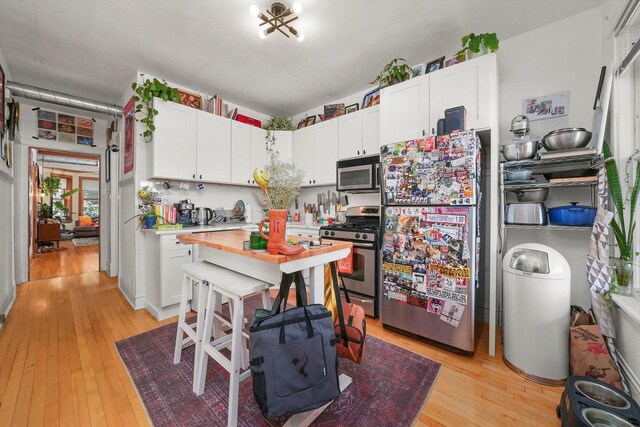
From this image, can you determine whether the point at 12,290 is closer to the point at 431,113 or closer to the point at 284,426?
the point at 284,426

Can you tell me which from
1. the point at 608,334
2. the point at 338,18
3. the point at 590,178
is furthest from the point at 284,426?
the point at 338,18

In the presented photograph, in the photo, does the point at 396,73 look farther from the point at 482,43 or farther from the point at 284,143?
the point at 284,143

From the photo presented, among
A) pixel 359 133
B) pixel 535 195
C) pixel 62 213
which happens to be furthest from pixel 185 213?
pixel 62 213

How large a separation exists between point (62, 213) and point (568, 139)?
47.1 ft

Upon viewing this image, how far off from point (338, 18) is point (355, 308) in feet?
7.94

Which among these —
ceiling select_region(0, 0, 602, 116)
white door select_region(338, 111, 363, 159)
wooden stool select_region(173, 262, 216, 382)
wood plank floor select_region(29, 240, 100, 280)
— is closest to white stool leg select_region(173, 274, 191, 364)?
wooden stool select_region(173, 262, 216, 382)

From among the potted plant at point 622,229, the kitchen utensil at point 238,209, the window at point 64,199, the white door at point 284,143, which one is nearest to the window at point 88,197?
the window at point 64,199

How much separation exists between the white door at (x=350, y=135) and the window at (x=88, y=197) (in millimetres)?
12167

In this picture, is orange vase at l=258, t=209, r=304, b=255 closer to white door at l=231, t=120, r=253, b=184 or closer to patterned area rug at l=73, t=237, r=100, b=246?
white door at l=231, t=120, r=253, b=184

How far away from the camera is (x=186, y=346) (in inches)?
83.2

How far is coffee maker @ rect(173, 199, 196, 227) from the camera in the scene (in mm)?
3281

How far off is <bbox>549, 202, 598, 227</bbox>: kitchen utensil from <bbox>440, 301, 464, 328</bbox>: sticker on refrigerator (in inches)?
40.3

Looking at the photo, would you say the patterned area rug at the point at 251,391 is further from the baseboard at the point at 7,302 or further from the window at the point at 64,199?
the window at the point at 64,199

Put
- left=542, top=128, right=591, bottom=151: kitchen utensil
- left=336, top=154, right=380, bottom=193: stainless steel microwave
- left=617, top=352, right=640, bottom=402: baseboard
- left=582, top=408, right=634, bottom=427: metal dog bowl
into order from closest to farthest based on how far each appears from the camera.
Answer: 1. left=582, top=408, right=634, bottom=427: metal dog bowl
2. left=617, top=352, right=640, bottom=402: baseboard
3. left=542, top=128, right=591, bottom=151: kitchen utensil
4. left=336, top=154, right=380, bottom=193: stainless steel microwave
